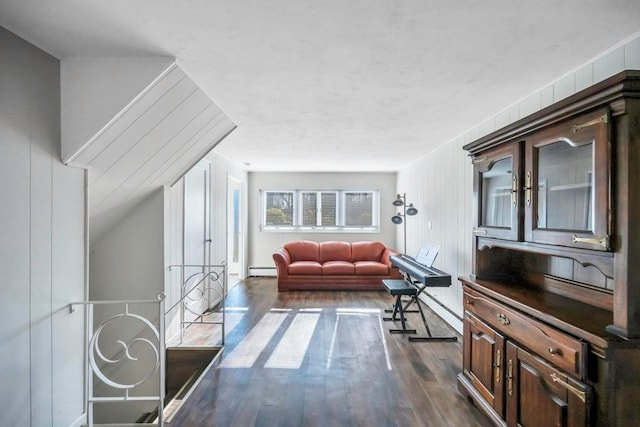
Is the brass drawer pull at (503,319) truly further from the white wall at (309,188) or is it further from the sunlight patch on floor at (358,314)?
→ the white wall at (309,188)

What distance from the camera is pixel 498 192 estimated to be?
2.26m

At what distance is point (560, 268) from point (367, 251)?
4699mm

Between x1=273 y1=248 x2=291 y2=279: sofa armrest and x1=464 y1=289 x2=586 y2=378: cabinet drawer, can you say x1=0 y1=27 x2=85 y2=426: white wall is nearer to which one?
x1=464 y1=289 x2=586 y2=378: cabinet drawer

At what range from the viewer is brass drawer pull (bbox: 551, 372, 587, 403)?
1402mm

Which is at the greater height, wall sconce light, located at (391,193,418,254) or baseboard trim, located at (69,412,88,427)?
wall sconce light, located at (391,193,418,254)

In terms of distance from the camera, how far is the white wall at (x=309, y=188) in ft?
23.8

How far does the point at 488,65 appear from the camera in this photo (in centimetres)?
205

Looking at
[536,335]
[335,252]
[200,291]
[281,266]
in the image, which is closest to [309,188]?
[335,252]

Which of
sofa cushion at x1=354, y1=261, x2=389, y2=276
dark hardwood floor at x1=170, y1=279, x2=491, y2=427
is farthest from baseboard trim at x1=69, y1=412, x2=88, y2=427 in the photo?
sofa cushion at x1=354, y1=261, x2=389, y2=276

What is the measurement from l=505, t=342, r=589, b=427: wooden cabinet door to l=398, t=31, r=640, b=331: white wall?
168 centimetres

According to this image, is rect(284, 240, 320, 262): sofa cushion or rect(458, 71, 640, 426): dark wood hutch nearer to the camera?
rect(458, 71, 640, 426): dark wood hutch

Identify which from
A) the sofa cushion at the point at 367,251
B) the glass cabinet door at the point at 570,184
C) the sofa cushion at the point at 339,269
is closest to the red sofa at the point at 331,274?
the sofa cushion at the point at 339,269

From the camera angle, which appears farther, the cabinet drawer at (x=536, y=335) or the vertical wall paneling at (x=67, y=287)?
the vertical wall paneling at (x=67, y=287)

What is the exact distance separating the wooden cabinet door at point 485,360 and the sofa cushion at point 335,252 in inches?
167
